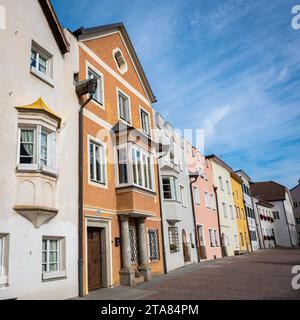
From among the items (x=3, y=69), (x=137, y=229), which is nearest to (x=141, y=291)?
(x=137, y=229)

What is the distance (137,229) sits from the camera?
15.6 m

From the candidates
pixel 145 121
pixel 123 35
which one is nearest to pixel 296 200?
pixel 145 121

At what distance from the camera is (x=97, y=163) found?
45.0 ft

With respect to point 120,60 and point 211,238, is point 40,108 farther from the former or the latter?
point 211,238

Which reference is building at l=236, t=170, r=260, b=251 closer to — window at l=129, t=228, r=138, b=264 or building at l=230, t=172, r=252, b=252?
building at l=230, t=172, r=252, b=252

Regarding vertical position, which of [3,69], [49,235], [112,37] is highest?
[112,37]

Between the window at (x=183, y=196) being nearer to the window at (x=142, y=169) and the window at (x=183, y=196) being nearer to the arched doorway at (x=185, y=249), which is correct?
the arched doorway at (x=185, y=249)

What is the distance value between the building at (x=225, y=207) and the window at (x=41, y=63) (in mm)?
23410

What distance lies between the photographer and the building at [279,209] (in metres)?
57.5

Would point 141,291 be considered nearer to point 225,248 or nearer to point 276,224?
point 225,248

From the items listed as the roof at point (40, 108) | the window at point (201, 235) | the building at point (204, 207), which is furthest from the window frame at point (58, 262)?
the window at point (201, 235)

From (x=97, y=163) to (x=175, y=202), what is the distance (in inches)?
329

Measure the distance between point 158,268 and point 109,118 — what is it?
8358mm
